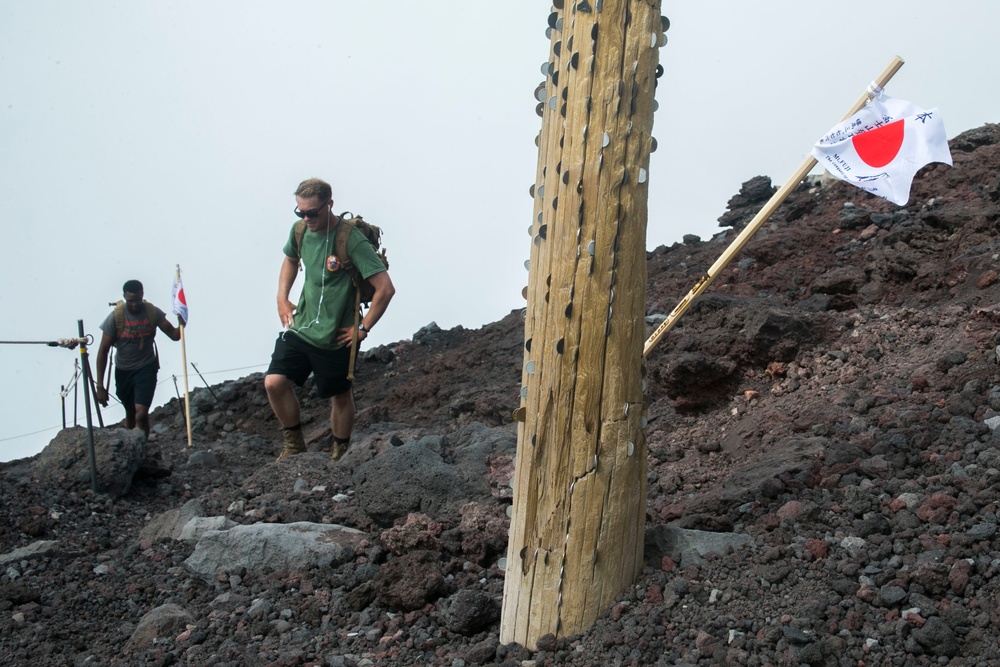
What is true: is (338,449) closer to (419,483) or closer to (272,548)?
(419,483)

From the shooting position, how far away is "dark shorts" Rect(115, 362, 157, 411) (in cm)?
1020

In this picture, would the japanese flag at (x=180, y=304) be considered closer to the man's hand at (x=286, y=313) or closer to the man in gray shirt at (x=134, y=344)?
the man in gray shirt at (x=134, y=344)

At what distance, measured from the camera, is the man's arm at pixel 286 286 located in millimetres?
7180

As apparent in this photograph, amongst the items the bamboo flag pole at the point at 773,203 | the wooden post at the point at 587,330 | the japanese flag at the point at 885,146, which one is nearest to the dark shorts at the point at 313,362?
the bamboo flag pole at the point at 773,203

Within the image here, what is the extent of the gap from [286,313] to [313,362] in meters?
0.42

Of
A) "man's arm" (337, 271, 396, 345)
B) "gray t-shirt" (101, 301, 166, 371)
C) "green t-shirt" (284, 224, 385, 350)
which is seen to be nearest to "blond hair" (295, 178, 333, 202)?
"green t-shirt" (284, 224, 385, 350)

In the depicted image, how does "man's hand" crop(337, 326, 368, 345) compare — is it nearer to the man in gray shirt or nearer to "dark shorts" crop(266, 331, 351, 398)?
"dark shorts" crop(266, 331, 351, 398)

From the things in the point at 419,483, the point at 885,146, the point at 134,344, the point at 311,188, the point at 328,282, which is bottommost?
the point at 419,483

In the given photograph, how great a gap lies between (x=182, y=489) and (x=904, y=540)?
19.2ft

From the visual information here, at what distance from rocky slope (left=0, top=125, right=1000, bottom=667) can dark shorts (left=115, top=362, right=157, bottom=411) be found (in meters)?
0.99

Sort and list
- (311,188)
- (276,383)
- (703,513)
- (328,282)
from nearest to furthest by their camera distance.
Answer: (703,513) → (311,188) → (328,282) → (276,383)

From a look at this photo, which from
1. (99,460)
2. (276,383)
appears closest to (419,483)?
(276,383)

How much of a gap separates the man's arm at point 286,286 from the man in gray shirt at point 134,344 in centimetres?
325

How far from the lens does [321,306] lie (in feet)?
22.9
